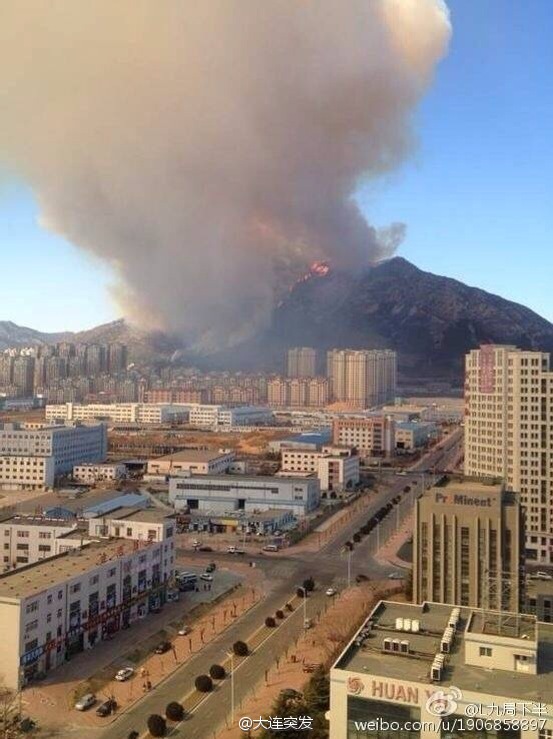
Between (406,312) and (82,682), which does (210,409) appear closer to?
(82,682)

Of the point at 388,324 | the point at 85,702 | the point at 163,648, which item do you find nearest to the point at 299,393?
the point at 388,324

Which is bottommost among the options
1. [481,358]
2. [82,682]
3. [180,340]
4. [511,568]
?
[82,682]

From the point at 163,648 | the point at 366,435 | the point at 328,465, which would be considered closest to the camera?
the point at 163,648

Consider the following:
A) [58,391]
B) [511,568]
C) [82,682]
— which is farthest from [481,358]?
[58,391]

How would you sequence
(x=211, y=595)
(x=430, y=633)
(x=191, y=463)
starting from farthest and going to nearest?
1. (x=191, y=463)
2. (x=211, y=595)
3. (x=430, y=633)

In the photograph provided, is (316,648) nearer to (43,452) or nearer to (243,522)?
(243,522)

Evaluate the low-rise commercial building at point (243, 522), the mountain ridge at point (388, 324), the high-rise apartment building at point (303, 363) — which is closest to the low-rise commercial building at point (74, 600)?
the low-rise commercial building at point (243, 522)
